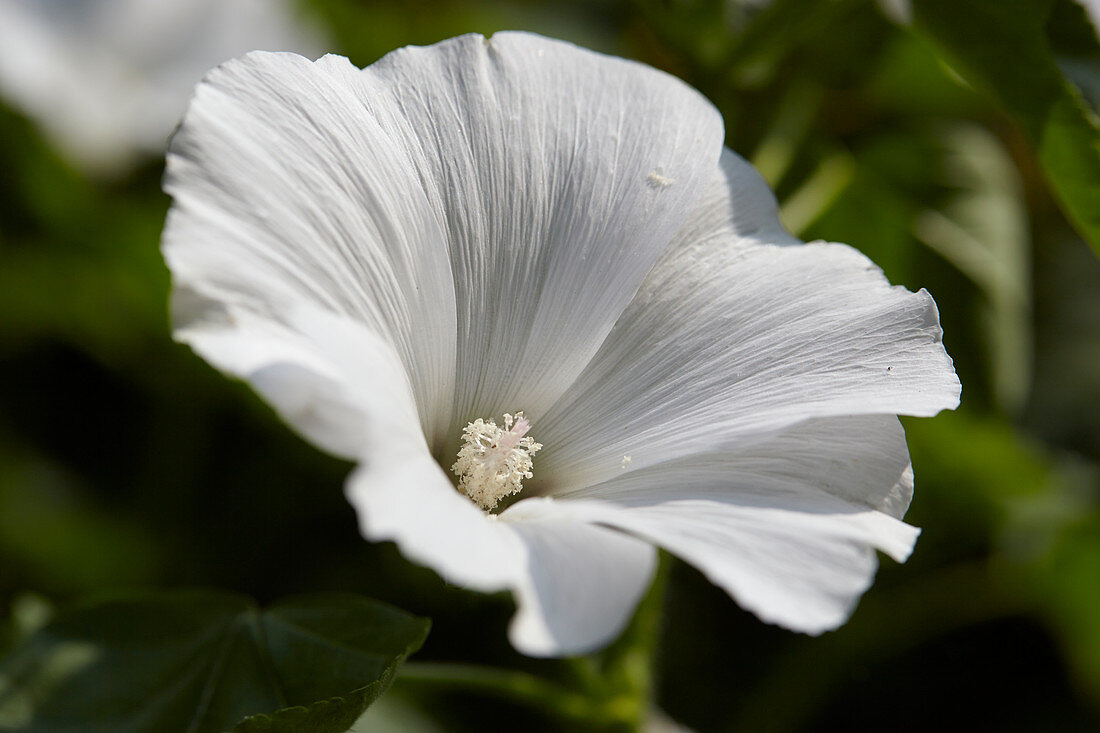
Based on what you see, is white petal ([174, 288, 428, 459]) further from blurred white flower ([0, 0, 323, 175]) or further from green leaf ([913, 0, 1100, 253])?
blurred white flower ([0, 0, 323, 175])

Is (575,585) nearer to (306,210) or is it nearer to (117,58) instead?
(306,210)

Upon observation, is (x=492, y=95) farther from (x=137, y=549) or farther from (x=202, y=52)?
(x=202, y=52)

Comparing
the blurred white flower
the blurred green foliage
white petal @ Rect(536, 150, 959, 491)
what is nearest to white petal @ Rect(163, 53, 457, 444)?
white petal @ Rect(536, 150, 959, 491)

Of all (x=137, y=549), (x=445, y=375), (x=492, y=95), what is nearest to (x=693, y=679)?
(x=137, y=549)

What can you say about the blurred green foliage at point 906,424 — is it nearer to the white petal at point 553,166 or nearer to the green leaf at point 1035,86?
the green leaf at point 1035,86

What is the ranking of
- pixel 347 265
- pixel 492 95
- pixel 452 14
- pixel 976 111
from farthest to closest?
pixel 452 14, pixel 976 111, pixel 492 95, pixel 347 265

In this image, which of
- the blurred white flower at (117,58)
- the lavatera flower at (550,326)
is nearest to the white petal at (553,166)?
the lavatera flower at (550,326)

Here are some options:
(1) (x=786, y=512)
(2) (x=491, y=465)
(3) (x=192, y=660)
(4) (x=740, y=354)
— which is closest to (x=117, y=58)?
(3) (x=192, y=660)
